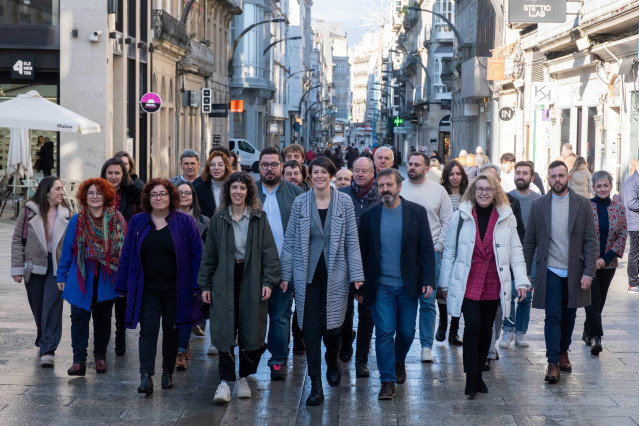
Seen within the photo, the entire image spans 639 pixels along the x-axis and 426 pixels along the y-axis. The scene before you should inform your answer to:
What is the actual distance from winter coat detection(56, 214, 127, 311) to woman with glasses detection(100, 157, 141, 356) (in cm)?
78

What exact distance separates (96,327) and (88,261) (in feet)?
1.84

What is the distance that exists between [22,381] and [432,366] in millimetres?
3325

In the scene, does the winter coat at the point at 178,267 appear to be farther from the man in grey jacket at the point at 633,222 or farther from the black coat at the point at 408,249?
the man in grey jacket at the point at 633,222

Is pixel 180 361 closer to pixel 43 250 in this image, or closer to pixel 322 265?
pixel 43 250

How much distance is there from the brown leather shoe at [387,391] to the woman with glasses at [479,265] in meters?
0.55

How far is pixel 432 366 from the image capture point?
926 centimetres

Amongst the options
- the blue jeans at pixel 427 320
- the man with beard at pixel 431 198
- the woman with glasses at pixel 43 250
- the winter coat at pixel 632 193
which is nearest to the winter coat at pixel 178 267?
the woman with glasses at pixel 43 250

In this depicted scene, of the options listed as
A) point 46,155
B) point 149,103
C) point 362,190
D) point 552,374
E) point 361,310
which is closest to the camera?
point 552,374

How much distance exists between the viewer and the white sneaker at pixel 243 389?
8.04 meters

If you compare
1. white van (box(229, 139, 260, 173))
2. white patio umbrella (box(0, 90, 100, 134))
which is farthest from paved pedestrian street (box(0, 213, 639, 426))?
white van (box(229, 139, 260, 173))

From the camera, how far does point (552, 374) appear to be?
8.52m

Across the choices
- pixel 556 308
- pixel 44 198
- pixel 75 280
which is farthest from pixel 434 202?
pixel 44 198

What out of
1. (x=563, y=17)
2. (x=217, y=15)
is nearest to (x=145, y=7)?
(x=563, y=17)

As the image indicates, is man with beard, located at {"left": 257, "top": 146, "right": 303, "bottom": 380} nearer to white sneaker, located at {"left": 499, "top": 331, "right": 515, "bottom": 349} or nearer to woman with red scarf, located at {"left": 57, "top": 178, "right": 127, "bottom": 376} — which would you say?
woman with red scarf, located at {"left": 57, "top": 178, "right": 127, "bottom": 376}
